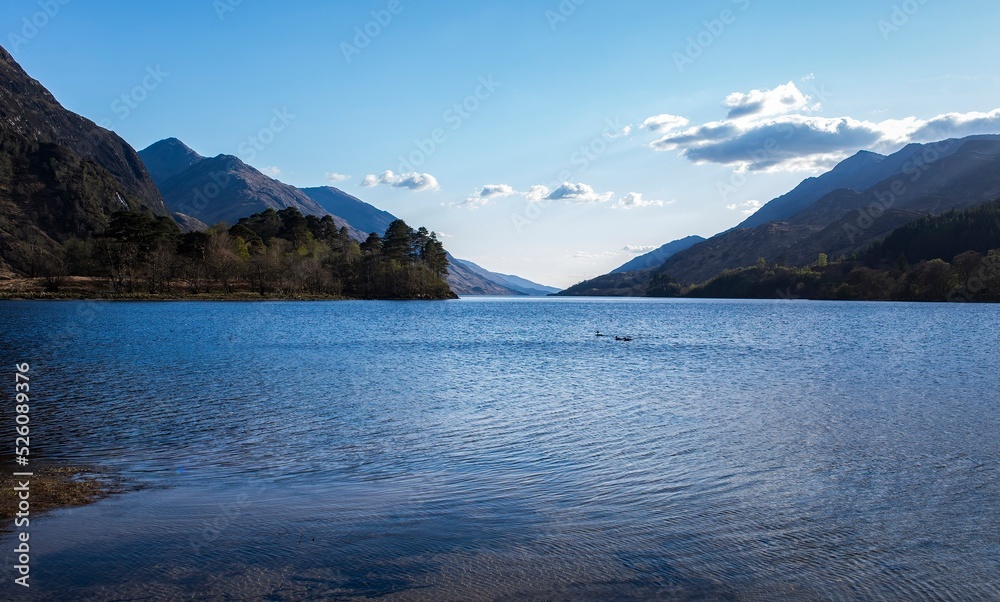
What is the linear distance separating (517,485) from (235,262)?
501 feet

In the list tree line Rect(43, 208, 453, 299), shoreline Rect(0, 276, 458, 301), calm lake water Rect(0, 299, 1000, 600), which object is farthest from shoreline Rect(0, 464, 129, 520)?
tree line Rect(43, 208, 453, 299)

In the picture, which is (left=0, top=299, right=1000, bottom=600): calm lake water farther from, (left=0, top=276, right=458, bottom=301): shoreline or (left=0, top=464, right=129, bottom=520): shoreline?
(left=0, top=276, right=458, bottom=301): shoreline

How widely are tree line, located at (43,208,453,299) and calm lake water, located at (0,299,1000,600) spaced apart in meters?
113

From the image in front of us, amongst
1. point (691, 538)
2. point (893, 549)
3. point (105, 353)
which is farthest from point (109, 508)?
point (105, 353)

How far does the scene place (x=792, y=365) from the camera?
42500mm

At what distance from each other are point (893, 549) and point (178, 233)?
546 ft

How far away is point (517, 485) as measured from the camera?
48.8 ft

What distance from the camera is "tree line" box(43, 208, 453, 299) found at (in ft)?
440

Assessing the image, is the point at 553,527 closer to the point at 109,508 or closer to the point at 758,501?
the point at 758,501

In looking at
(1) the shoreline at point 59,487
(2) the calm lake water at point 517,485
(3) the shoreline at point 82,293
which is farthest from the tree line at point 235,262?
(1) the shoreline at point 59,487

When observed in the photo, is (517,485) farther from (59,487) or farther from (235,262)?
(235,262)

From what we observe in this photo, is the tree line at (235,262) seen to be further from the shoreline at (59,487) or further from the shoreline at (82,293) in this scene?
the shoreline at (59,487)

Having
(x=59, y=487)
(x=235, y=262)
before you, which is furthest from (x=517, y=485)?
(x=235, y=262)

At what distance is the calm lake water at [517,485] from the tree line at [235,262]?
113m
